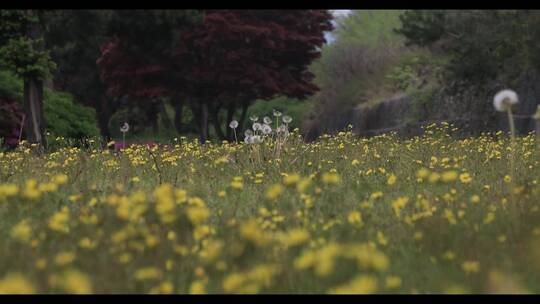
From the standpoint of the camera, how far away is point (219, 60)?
2148cm

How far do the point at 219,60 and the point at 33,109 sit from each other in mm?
8722

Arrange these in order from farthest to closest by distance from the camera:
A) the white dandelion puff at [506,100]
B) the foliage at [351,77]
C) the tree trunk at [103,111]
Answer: the tree trunk at [103,111], the foliage at [351,77], the white dandelion puff at [506,100]

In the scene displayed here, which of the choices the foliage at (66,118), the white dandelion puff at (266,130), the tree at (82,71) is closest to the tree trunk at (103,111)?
the tree at (82,71)

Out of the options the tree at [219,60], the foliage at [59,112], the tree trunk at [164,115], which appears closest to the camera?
the foliage at [59,112]

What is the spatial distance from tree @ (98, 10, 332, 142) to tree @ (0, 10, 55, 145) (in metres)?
6.59

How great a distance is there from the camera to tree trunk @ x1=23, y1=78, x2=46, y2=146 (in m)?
13.8

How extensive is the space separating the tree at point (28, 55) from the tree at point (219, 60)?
21.6ft

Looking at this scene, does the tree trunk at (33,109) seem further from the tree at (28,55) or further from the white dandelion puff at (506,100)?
the white dandelion puff at (506,100)

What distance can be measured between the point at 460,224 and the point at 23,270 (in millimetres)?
2426

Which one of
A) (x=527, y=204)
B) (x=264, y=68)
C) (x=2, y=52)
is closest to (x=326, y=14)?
(x=264, y=68)

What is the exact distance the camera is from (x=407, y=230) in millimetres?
3684

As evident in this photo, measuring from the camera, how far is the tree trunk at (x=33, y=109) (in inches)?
543

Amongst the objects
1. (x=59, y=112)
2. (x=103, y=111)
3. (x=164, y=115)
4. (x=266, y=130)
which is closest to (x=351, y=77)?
(x=164, y=115)
